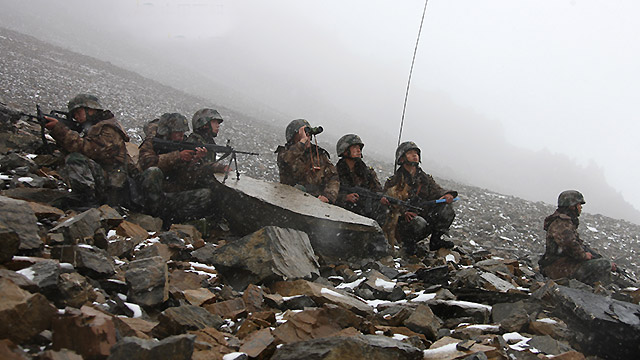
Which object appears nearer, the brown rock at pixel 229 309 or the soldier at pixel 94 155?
the brown rock at pixel 229 309

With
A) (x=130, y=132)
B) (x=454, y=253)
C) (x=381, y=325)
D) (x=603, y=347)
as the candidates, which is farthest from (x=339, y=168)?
(x=130, y=132)

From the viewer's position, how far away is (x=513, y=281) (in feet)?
18.0

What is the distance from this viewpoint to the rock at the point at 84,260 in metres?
3.37

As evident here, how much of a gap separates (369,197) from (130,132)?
926cm

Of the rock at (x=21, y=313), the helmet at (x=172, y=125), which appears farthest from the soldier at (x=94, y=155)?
the rock at (x=21, y=313)

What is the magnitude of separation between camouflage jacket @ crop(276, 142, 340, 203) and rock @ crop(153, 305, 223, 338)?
431cm

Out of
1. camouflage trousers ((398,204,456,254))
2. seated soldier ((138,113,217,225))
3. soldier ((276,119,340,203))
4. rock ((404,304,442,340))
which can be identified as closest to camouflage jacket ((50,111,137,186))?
seated soldier ((138,113,217,225))

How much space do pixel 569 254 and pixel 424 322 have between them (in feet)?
15.6

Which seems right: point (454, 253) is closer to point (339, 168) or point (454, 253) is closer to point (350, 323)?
point (339, 168)

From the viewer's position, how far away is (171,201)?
253 inches

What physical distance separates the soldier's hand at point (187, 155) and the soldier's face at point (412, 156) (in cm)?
396

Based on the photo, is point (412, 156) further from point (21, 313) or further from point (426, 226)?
point (21, 313)

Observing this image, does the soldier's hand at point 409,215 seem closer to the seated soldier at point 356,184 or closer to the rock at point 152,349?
the seated soldier at point 356,184

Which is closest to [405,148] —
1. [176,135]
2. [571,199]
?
[571,199]
